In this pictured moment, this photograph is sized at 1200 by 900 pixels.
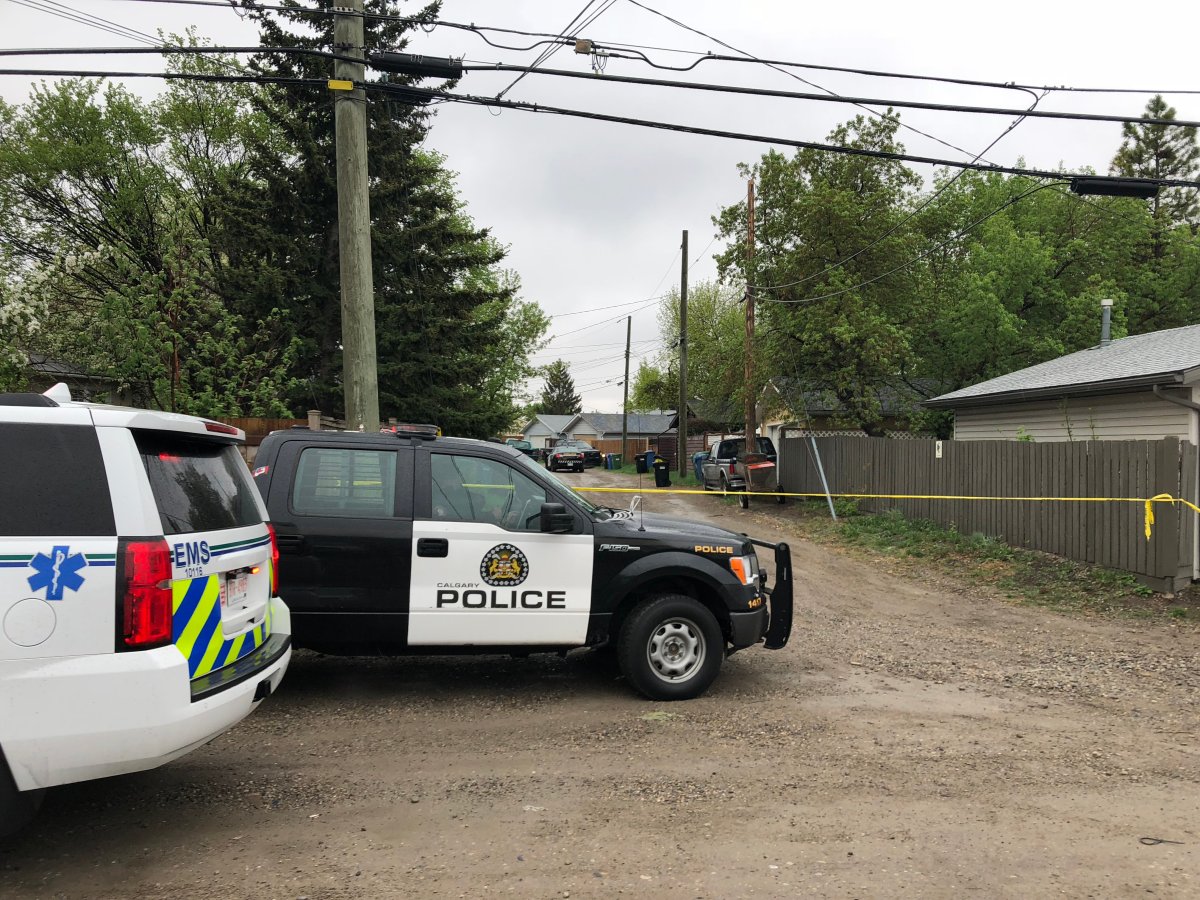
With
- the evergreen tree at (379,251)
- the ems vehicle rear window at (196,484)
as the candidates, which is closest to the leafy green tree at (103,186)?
the evergreen tree at (379,251)

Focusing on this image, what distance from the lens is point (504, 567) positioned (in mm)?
5715

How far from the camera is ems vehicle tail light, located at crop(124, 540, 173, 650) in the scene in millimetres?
3301

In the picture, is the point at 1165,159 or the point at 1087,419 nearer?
the point at 1087,419

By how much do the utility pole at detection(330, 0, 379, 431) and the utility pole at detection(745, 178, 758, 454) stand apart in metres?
16.2

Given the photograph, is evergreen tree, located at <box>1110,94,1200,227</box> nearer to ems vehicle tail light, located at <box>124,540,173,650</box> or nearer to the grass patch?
the grass patch

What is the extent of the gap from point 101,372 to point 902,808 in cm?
1665

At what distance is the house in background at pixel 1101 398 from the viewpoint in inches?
456

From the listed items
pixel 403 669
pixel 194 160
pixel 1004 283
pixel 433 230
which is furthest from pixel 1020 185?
pixel 403 669

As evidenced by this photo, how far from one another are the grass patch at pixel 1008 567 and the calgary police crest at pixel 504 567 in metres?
7.58

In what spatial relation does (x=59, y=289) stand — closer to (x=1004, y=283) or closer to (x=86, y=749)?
(x=86, y=749)

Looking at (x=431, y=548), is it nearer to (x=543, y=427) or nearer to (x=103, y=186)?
(x=103, y=186)

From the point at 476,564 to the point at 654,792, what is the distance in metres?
2.05

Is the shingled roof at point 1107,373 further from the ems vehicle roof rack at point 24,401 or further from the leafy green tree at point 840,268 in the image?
the ems vehicle roof rack at point 24,401

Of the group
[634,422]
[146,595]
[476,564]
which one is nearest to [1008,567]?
[476,564]
